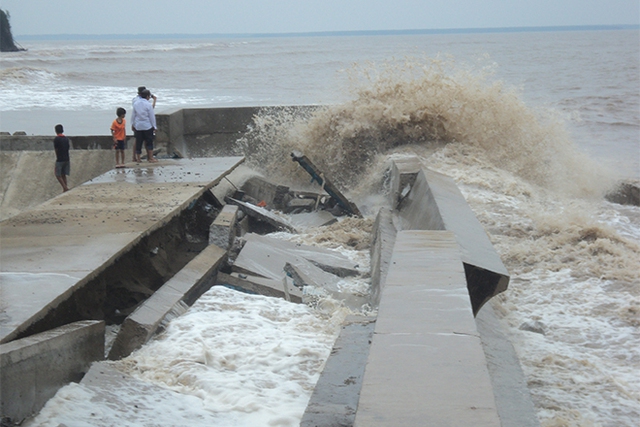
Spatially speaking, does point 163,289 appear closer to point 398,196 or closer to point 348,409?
point 348,409

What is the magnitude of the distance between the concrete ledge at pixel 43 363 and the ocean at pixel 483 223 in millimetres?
117

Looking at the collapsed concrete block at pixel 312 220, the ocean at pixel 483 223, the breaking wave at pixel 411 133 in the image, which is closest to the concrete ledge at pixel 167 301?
the ocean at pixel 483 223

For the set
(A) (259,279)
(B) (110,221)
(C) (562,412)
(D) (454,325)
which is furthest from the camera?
(B) (110,221)

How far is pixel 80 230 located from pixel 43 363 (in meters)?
2.95

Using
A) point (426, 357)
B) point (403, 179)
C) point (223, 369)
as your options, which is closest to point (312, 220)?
point (403, 179)

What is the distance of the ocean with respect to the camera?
15.1 ft

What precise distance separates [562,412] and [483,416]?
219 centimetres

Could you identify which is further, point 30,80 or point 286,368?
point 30,80

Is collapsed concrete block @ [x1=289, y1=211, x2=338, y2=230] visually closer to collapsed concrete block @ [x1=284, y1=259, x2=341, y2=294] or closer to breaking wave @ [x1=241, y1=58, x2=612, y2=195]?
collapsed concrete block @ [x1=284, y1=259, x2=341, y2=294]

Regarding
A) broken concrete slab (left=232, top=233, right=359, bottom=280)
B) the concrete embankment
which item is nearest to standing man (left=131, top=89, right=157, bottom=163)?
the concrete embankment

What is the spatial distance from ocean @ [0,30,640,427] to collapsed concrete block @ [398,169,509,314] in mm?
764

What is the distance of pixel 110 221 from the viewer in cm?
725

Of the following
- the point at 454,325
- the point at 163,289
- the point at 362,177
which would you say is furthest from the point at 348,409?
the point at 362,177

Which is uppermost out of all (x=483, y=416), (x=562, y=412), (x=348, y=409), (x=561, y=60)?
(x=561, y=60)
